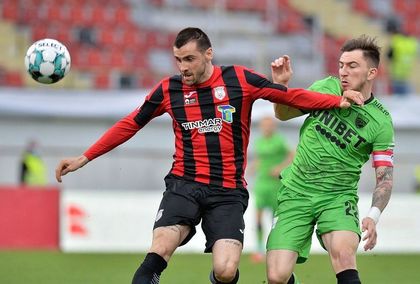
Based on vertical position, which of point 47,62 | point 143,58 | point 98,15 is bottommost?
point 47,62

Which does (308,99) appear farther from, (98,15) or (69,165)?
(98,15)

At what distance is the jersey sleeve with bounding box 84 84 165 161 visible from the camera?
730 centimetres

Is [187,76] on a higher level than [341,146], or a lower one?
higher

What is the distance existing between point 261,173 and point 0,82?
7.25 meters

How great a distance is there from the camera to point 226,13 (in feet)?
69.2

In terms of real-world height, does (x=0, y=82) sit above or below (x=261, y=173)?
above

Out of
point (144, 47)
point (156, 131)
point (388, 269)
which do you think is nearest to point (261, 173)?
point (388, 269)

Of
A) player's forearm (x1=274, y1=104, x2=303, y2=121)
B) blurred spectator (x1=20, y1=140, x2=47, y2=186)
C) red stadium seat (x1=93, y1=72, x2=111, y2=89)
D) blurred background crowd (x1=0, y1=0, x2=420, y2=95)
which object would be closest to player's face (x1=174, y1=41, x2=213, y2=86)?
player's forearm (x1=274, y1=104, x2=303, y2=121)

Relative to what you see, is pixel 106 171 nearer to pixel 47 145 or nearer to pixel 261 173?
pixel 47 145

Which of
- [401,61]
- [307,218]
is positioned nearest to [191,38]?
[307,218]

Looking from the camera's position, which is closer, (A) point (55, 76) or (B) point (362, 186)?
(A) point (55, 76)

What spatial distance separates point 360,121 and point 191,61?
1278 millimetres

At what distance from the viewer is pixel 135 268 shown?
490 inches

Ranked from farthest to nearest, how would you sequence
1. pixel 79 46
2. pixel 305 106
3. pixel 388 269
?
pixel 79 46, pixel 388 269, pixel 305 106
